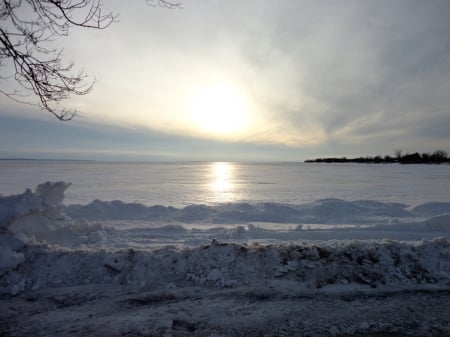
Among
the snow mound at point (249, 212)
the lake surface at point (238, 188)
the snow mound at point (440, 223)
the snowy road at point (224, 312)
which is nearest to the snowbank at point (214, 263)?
the snowy road at point (224, 312)

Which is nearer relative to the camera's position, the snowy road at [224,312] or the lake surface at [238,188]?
the snowy road at [224,312]

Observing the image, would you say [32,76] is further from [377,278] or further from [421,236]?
[421,236]

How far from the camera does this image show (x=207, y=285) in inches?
202

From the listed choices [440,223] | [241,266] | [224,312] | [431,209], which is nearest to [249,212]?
[440,223]

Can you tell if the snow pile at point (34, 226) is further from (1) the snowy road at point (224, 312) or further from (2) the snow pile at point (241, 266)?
(1) the snowy road at point (224, 312)

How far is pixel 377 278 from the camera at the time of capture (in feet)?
17.0

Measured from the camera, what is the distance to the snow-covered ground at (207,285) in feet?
13.1

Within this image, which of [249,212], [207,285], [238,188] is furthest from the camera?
[238,188]

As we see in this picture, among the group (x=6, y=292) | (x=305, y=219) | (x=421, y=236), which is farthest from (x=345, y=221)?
(x=6, y=292)

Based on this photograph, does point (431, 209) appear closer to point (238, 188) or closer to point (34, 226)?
point (238, 188)

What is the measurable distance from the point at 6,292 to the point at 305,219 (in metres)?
8.18

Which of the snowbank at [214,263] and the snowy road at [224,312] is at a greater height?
the snowbank at [214,263]

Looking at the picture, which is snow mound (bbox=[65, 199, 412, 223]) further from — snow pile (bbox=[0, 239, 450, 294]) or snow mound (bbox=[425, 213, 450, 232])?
snow pile (bbox=[0, 239, 450, 294])

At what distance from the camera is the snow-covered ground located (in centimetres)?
398
